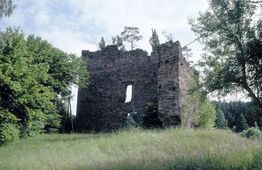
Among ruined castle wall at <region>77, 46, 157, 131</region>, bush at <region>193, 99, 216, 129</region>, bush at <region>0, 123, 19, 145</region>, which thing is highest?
ruined castle wall at <region>77, 46, 157, 131</region>

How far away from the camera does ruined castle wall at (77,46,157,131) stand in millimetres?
25719

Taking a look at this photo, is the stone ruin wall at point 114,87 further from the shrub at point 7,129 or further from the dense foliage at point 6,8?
the dense foliage at point 6,8

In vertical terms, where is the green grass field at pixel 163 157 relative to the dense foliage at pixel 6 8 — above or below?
below

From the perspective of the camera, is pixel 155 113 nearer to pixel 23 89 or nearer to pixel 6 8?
pixel 23 89

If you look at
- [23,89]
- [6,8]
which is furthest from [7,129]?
[6,8]

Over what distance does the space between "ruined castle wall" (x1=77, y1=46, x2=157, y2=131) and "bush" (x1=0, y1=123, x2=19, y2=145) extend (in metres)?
8.49

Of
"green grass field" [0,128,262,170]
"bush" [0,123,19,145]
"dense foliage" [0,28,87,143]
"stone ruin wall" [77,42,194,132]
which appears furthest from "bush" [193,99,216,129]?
"bush" [0,123,19,145]

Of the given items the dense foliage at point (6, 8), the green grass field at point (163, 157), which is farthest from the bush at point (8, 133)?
the dense foliage at point (6, 8)

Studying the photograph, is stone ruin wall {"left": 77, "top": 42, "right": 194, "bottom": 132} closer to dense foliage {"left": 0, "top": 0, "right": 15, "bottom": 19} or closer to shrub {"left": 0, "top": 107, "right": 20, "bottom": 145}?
shrub {"left": 0, "top": 107, "right": 20, "bottom": 145}

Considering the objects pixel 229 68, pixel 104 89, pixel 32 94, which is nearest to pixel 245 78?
pixel 229 68

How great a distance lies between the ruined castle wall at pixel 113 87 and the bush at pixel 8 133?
Result: 27.9 ft

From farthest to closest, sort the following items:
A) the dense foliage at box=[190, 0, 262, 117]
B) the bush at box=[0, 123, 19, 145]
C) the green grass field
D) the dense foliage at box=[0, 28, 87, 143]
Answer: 1. the dense foliage at box=[0, 28, 87, 143]
2. the bush at box=[0, 123, 19, 145]
3. the dense foliage at box=[190, 0, 262, 117]
4. the green grass field

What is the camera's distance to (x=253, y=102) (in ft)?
50.1

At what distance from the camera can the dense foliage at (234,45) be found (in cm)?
1402
